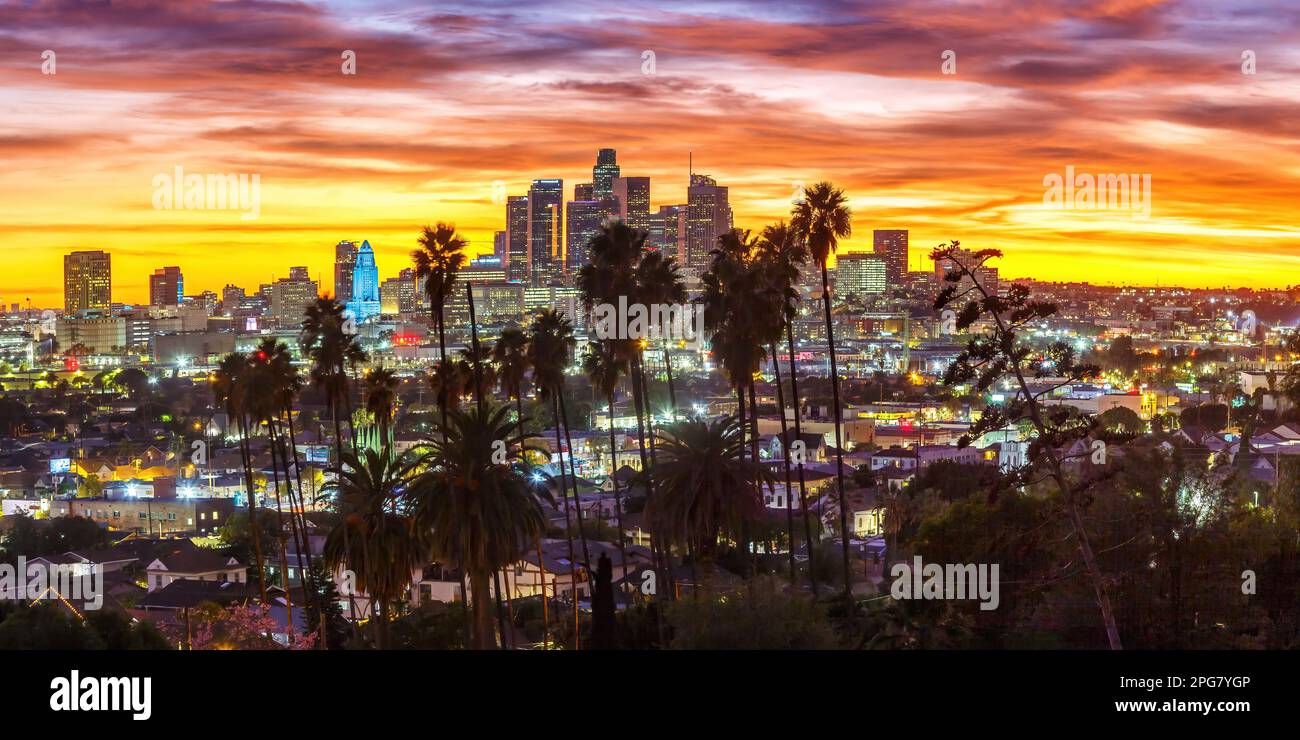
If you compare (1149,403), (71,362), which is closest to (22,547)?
→ (1149,403)

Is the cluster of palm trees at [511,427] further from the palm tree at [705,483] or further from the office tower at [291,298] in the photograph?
the office tower at [291,298]

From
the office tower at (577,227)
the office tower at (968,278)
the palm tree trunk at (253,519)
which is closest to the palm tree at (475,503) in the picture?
the office tower at (968,278)

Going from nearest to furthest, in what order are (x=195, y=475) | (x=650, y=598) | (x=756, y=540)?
(x=650, y=598) < (x=756, y=540) < (x=195, y=475)

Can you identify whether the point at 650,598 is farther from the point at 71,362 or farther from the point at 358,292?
the point at 71,362

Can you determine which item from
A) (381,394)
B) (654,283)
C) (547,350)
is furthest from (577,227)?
(381,394)

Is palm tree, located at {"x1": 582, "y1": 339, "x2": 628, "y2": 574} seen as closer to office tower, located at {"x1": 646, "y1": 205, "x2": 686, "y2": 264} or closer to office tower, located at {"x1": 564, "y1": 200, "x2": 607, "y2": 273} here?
office tower, located at {"x1": 646, "y1": 205, "x2": 686, "y2": 264}
